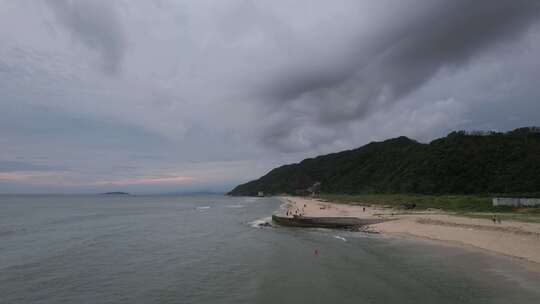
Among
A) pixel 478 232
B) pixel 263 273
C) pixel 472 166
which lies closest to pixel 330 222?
pixel 478 232

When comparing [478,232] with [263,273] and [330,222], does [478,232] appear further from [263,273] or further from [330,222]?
[263,273]

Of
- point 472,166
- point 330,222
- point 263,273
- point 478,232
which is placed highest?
point 472,166

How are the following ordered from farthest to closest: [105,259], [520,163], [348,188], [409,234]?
[348,188] → [520,163] → [409,234] → [105,259]

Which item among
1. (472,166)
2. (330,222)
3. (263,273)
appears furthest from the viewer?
(472,166)

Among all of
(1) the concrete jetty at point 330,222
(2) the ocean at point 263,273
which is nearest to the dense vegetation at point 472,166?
(1) the concrete jetty at point 330,222

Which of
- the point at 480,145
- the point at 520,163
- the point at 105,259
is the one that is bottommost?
the point at 105,259

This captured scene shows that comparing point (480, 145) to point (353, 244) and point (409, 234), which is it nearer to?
point (409, 234)

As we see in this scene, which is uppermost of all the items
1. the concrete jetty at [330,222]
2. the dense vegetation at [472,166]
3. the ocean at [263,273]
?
the dense vegetation at [472,166]

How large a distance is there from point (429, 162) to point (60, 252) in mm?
106629

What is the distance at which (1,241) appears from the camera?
122 feet

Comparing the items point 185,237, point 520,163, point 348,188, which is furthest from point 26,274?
point 348,188

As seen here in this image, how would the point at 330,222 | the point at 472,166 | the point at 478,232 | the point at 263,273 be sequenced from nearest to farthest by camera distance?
1. the point at 263,273
2. the point at 478,232
3. the point at 330,222
4. the point at 472,166

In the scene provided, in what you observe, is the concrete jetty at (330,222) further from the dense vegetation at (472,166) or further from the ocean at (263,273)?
the dense vegetation at (472,166)

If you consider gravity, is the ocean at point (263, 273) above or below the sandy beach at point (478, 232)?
below
